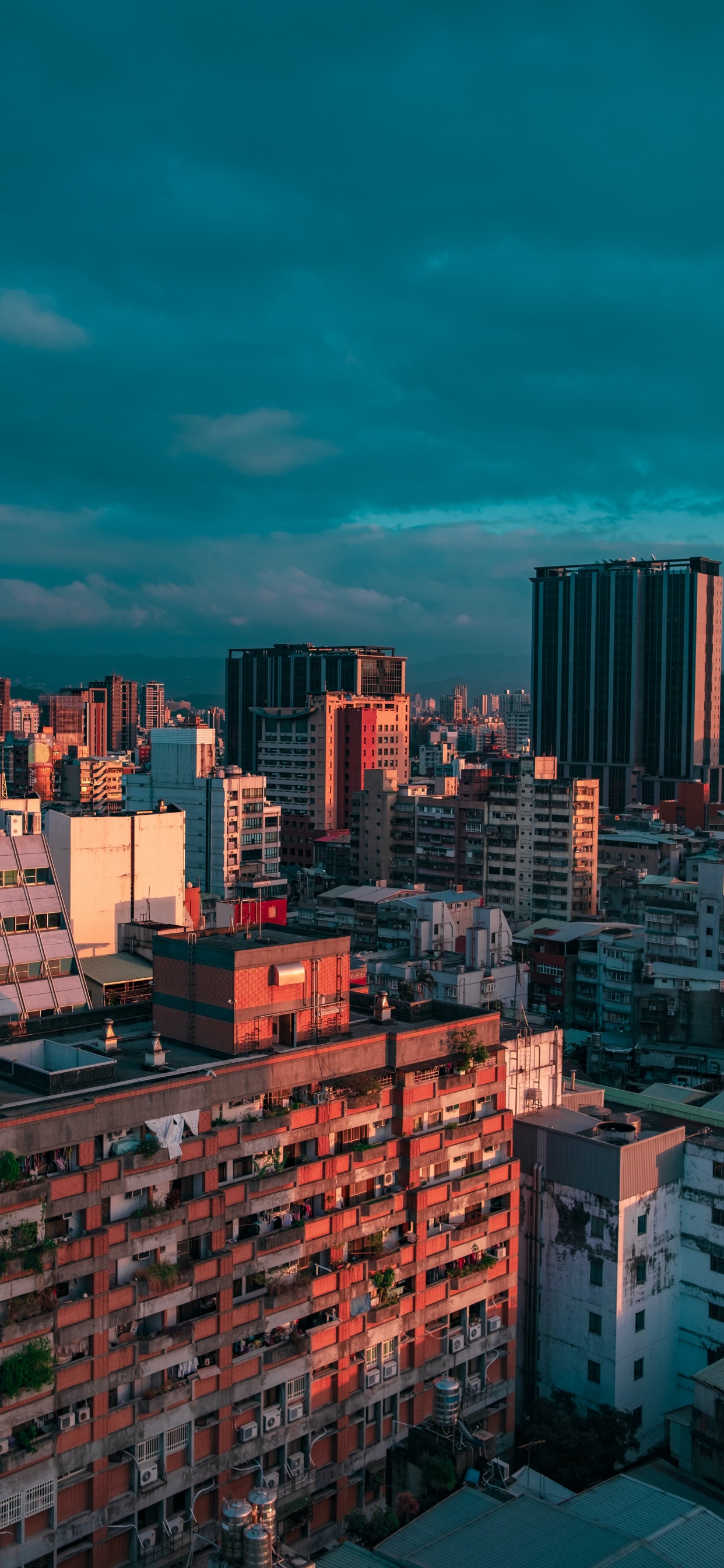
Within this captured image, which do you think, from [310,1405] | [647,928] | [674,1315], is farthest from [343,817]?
[310,1405]

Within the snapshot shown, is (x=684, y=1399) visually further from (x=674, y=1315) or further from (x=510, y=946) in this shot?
(x=510, y=946)

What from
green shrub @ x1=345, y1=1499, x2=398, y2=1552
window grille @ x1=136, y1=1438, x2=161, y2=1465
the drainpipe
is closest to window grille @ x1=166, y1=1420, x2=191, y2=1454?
window grille @ x1=136, y1=1438, x2=161, y2=1465

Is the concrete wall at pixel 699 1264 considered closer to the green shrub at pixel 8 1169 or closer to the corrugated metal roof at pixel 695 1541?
the corrugated metal roof at pixel 695 1541

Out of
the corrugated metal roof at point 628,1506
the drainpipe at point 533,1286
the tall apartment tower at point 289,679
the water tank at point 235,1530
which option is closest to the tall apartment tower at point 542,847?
the drainpipe at point 533,1286

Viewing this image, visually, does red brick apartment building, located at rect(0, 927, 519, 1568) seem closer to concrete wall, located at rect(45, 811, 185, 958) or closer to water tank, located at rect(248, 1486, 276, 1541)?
water tank, located at rect(248, 1486, 276, 1541)

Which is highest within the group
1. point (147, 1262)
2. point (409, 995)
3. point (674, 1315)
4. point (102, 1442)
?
point (409, 995)

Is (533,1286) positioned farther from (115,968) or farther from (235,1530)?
(115,968)

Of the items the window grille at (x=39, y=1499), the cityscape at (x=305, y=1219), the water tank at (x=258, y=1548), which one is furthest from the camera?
the cityscape at (x=305, y=1219)
